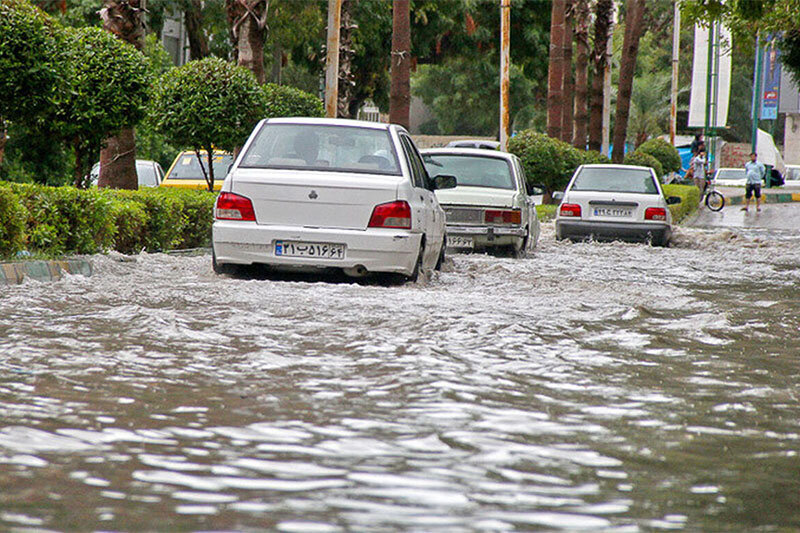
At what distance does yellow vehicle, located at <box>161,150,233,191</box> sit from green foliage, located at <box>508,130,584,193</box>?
9.42 metres

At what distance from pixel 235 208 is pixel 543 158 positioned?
22.4 m

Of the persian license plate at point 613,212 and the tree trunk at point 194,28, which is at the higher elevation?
the tree trunk at point 194,28

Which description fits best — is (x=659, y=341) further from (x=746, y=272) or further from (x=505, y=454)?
(x=746, y=272)

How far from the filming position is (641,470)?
16.1ft

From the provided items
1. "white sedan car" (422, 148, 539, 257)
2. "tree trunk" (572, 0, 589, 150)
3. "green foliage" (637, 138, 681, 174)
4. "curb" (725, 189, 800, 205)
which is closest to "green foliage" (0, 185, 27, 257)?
"white sedan car" (422, 148, 539, 257)

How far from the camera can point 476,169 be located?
712 inches

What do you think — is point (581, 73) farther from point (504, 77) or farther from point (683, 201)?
point (504, 77)

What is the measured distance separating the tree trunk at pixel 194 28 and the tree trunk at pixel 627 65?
42.9 feet

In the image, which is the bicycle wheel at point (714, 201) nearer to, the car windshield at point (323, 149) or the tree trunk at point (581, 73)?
the tree trunk at point (581, 73)

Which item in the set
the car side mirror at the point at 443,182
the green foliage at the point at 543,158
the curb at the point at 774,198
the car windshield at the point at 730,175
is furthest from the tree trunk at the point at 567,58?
the car windshield at the point at 730,175

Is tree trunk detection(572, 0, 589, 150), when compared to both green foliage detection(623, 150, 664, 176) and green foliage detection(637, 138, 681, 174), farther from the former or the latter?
green foliage detection(637, 138, 681, 174)

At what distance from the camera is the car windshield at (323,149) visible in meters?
11.5

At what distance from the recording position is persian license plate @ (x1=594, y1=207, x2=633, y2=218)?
2123cm

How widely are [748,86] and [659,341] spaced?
89.4m
